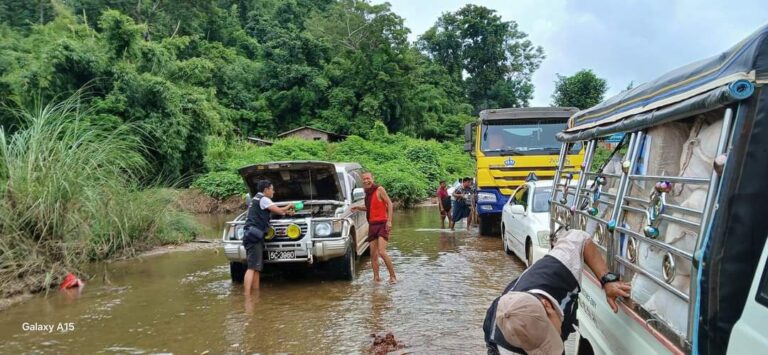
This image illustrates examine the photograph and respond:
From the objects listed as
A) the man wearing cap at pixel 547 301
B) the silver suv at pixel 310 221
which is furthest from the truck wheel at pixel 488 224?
the man wearing cap at pixel 547 301

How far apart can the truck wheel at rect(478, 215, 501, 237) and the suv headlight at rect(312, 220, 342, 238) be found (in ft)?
19.7

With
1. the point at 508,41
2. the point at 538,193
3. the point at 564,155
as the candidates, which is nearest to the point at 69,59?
the point at 538,193

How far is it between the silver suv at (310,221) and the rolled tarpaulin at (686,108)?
5.02 meters

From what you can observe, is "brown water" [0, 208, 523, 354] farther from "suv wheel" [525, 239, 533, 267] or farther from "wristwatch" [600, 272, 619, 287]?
"wristwatch" [600, 272, 619, 287]

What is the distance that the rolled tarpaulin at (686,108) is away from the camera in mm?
1857

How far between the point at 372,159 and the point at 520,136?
65.5 feet

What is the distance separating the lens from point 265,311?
6.96 meters

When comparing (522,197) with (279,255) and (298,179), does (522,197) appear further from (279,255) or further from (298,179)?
(279,255)

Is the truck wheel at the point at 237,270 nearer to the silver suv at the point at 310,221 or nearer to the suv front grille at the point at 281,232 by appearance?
the silver suv at the point at 310,221

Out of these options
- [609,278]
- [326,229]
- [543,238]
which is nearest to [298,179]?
[326,229]

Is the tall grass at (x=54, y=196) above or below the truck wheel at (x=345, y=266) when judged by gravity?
above

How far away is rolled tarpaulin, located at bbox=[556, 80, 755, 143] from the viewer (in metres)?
1.86

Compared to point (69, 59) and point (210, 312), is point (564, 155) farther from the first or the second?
point (69, 59)

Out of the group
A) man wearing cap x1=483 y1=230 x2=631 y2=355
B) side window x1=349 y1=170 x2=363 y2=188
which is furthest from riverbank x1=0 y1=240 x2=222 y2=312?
man wearing cap x1=483 y1=230 x2=631 y2=355
